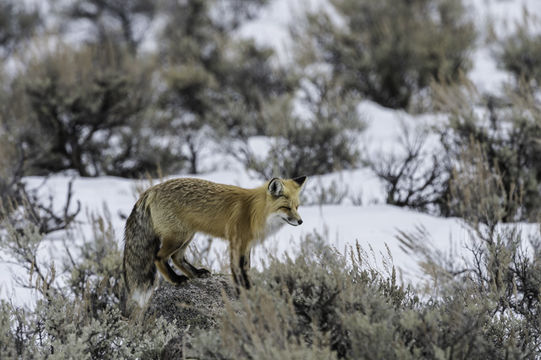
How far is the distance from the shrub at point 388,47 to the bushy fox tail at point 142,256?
989cm

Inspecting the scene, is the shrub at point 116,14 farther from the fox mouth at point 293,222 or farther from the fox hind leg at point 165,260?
the fox mouth at point 293,222

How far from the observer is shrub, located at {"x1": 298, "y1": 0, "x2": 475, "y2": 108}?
13117mm

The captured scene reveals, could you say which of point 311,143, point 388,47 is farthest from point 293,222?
point 388,47

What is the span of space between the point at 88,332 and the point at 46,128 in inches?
292

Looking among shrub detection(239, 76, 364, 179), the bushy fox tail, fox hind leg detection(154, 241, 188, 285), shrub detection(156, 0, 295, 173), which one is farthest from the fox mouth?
shrub detection(156, 0, 295, 173)

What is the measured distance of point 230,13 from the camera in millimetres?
20188

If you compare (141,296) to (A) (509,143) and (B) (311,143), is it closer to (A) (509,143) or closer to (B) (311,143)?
(B) (311,143)

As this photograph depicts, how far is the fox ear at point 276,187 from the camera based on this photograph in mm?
3578

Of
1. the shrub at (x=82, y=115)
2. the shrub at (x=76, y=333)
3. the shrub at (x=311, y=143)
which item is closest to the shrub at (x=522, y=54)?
the shrub at (x=311, y=143)

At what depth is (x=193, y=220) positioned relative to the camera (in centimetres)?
383

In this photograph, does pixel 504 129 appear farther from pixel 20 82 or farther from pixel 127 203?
pixel 20 82

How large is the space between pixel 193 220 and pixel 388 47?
1061 cm

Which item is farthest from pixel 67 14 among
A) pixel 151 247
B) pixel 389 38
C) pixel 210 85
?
pixel 151 247

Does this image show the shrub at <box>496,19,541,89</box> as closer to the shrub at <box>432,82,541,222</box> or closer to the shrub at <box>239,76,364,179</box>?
the shrub at <box>239,76,364,179</box>
